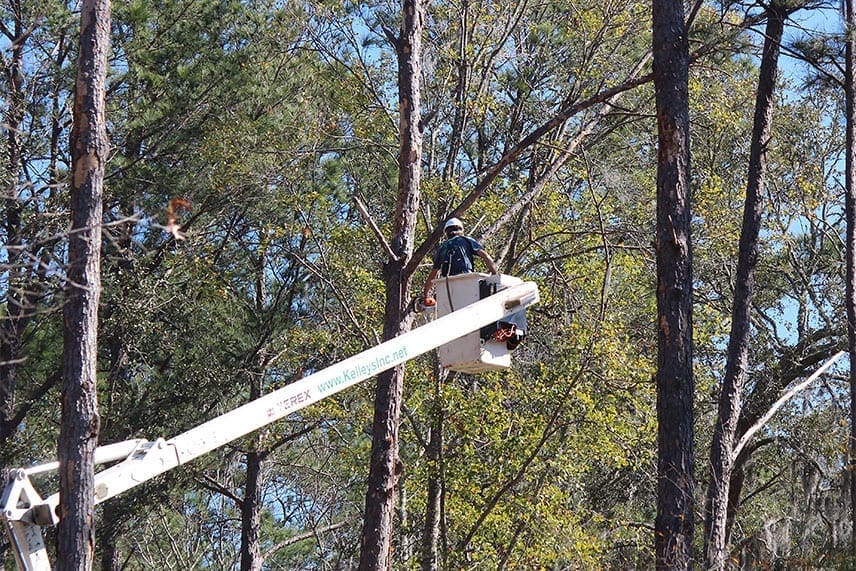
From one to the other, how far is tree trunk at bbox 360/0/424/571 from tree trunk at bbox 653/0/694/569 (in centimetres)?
259

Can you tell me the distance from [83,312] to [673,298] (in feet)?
19.4

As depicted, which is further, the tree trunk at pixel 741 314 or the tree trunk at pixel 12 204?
the tree trunk at pixel 12 204

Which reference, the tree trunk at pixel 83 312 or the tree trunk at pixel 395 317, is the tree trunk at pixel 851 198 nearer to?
the tree trunk at pixel 395 317

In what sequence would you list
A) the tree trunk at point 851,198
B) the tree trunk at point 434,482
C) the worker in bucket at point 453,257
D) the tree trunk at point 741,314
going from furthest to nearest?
the tree trunk at point 434,482 → the tree trunk at point 851,198 → the tree trunk at point 741,314 → the worker in bucket at point 453,257

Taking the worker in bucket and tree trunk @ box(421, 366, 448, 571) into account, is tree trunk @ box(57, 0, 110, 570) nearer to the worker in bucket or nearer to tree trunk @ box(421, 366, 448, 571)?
the worker in bucket

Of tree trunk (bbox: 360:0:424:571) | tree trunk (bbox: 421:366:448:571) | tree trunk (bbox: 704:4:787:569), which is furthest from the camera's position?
Answer: tree trunk (bbox: 421:366:448:571)

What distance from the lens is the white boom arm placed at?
24.5ft

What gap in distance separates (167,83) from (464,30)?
5.54 metres

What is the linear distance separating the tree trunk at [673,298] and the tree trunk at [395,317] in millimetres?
2587

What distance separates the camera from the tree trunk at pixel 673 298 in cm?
1112

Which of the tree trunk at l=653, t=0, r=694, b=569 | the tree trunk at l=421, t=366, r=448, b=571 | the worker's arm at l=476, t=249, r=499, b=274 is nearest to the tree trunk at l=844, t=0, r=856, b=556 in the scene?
the tree trunk at l=421, t=366, r=448, b=571

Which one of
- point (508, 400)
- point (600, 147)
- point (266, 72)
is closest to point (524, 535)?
point (508, 400)

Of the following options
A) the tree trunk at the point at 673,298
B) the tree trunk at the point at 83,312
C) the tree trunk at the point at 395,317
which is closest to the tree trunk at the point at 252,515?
the tree trunk at the point at 395,317

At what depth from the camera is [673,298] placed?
37.7 feet
